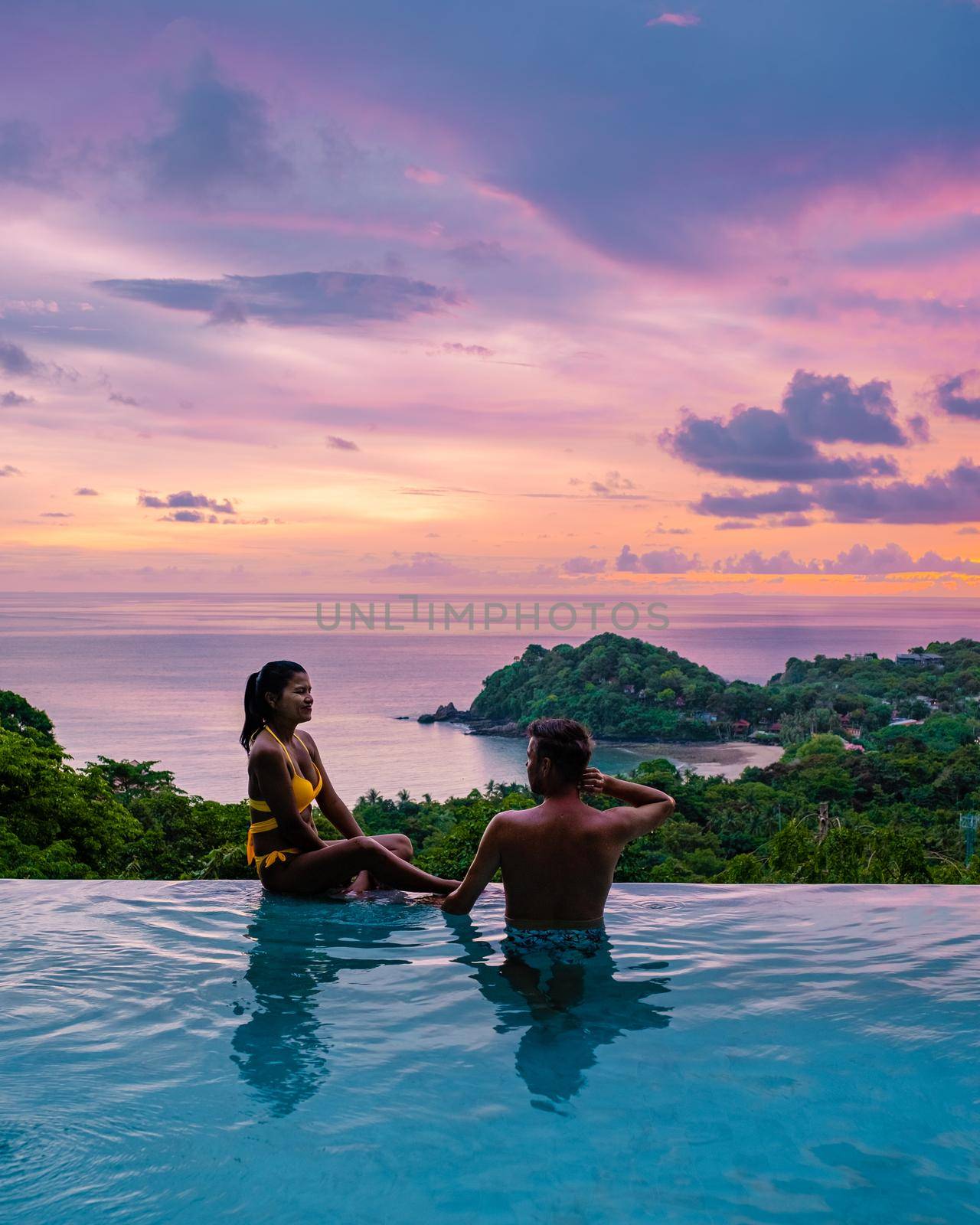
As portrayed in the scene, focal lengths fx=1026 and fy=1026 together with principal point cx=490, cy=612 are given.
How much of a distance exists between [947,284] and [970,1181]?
16627 millimetres

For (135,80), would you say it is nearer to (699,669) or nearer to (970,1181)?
(970,1181)

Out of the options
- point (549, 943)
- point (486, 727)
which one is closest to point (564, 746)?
point (549, 943)

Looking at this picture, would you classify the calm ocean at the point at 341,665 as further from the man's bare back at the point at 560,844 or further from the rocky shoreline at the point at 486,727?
the man's bare back at the point at 560,844

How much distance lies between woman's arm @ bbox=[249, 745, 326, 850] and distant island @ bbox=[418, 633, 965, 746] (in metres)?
38.4

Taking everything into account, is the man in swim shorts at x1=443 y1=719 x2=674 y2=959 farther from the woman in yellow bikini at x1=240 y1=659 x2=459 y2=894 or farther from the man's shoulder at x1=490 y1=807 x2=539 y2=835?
the woman in yellow bikini at x1=240 y1=659 x2=459 y2=894

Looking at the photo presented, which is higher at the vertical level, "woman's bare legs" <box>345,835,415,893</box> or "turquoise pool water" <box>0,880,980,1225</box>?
"woman's bare legs" <box>345,835,415,893</box>

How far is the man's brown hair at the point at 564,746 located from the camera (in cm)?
459

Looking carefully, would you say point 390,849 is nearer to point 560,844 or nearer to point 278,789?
point 278,789

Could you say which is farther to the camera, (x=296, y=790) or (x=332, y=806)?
(x=332, y=806)

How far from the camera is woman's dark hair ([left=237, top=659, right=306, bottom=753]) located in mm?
6051

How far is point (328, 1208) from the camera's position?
318cm

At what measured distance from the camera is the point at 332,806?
6.46 m

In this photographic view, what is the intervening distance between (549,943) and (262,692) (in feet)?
7.33

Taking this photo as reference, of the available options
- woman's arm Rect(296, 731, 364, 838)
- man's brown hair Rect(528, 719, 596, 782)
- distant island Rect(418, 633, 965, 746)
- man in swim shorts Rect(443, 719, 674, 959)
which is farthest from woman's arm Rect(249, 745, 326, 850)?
distant island Rect(418, 633, 965, 746)
